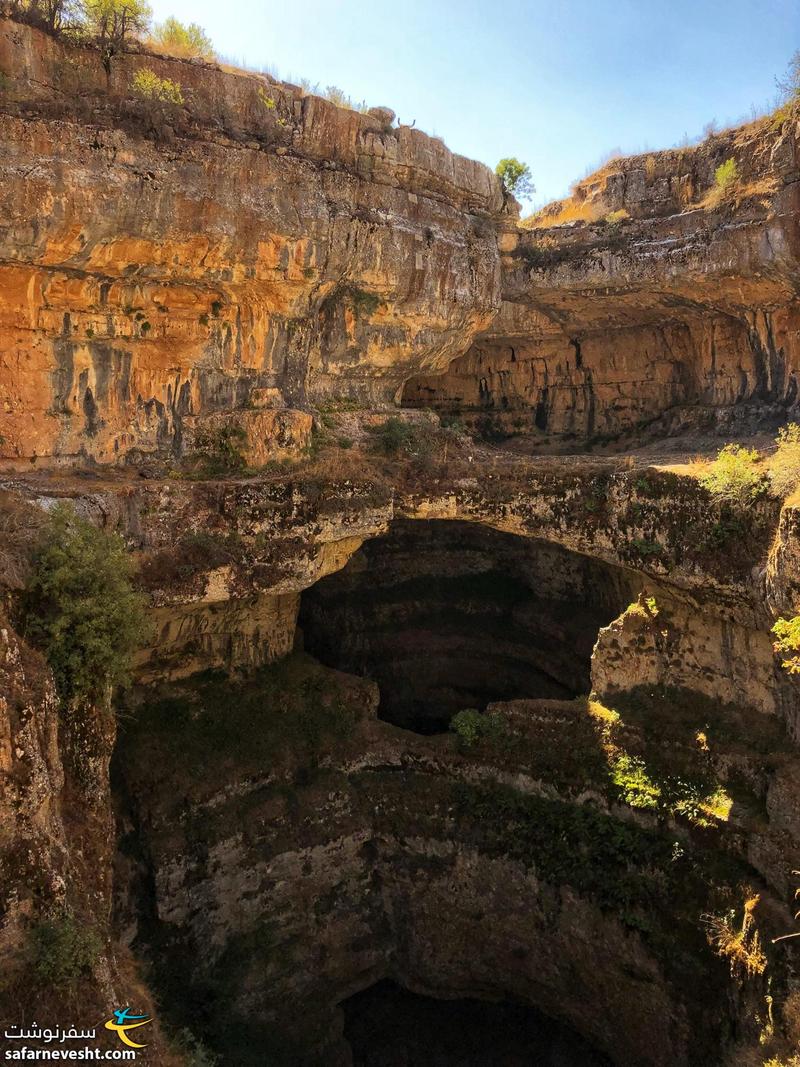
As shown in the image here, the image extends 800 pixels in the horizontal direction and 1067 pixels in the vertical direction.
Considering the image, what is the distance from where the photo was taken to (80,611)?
8070mm

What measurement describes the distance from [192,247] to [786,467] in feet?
37.0

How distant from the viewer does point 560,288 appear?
1703 centimetres

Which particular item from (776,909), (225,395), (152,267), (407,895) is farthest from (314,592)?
(776,909)

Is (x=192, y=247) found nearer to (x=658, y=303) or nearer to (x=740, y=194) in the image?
(x=658, y=303)

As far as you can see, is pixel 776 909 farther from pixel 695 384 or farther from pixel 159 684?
pixel 695 384

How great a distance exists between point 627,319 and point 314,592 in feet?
39.6

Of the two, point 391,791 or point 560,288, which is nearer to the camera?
point 391,791

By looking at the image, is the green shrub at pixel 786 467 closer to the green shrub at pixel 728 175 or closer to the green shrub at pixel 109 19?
the green shrub at pixel 728 175

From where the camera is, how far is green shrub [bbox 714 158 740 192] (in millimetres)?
14852

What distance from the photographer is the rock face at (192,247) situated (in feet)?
36.7

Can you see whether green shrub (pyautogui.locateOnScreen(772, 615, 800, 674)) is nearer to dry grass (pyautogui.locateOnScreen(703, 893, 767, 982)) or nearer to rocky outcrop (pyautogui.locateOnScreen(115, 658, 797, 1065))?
rocky outcrop (pyautogui.locateOnScreen(115, 658, 797, 1065))
